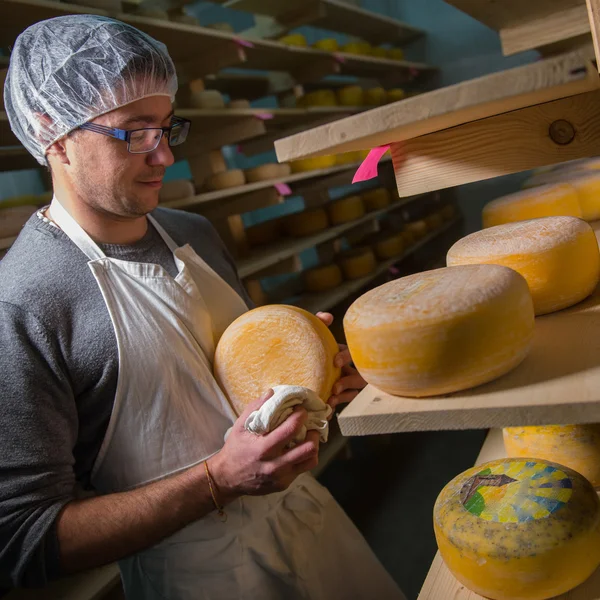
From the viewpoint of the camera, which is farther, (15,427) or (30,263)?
(30,263)

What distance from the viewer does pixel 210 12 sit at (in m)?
4.75

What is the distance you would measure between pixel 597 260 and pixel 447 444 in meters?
2.71

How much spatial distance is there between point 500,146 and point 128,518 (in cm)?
96

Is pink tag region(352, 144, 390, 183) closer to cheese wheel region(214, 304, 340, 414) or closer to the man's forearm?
cheese wheel region(214, 304, 340, 414)

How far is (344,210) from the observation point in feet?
13.7

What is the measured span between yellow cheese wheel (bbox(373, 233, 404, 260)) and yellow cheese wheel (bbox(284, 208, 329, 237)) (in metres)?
0.86

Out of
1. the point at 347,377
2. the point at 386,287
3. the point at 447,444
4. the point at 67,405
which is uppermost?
the point at 386,287

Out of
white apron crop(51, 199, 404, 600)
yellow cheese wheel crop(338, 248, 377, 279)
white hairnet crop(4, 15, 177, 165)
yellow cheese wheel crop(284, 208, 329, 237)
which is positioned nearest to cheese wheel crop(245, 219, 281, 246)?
yellow cheese wheel crop(284, 208, 329, 237)

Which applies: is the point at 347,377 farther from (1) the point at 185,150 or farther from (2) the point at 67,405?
(1) the point at 185,150

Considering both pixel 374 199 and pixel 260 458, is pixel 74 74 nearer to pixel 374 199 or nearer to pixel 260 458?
pixel 260 458

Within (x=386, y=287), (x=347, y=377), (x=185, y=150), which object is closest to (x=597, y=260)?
(x=386, y=287)

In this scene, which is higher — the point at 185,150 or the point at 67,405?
the point at 185,150

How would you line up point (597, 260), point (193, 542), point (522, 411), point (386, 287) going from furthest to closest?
point (193, 542), point (597, 260), point (386, 287), point (522, 411)

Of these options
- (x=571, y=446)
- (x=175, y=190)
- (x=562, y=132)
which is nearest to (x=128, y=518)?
(x=571, y=446)
